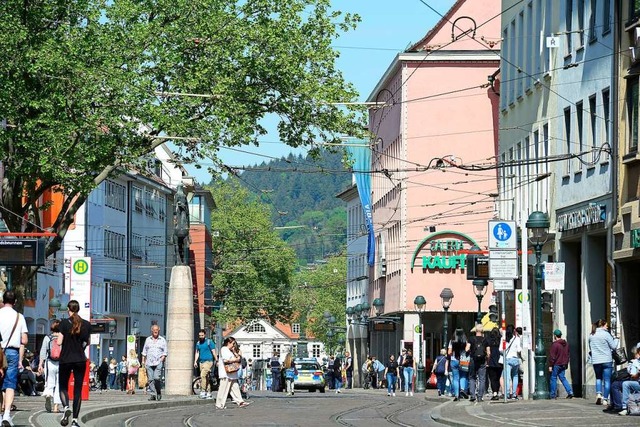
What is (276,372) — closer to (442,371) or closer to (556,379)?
(442,371)

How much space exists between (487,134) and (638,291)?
41.6 m

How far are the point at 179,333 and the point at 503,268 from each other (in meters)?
14.7

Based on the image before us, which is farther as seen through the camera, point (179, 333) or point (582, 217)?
point (179, 333)

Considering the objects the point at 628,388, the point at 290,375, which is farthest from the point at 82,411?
the point at 290,375

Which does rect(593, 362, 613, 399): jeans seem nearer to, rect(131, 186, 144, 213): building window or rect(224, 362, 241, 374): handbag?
rect(224, 362, 241, 374): handbag

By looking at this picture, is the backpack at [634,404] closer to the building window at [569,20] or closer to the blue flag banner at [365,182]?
the building window at [569,20]

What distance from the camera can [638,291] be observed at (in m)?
36.1

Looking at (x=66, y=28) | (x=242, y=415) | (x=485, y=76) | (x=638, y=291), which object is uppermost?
(x=485, y=76)

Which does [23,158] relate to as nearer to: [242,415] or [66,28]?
[66,28]

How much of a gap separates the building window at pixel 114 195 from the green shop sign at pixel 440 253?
2559cm

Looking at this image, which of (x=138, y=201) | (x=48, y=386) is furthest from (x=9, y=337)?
(x=138, y=201)

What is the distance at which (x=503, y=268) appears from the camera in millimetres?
31672

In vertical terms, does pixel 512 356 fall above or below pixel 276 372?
above

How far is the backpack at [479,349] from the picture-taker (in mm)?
35688
